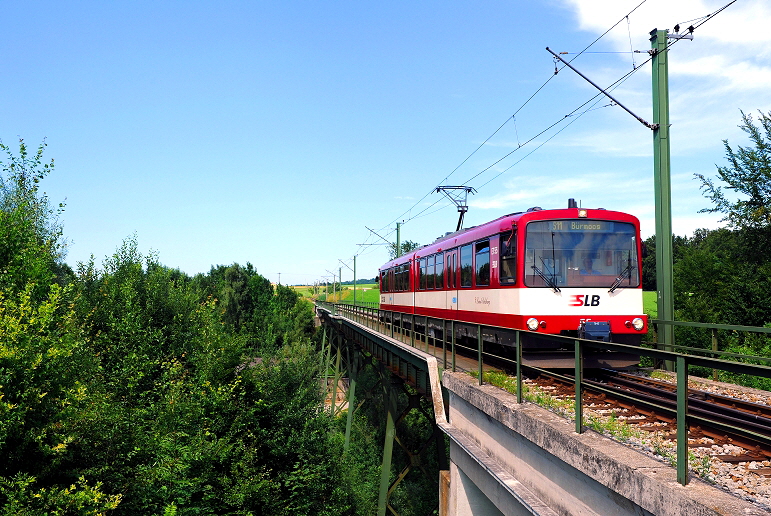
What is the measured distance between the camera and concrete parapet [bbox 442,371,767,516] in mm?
3909

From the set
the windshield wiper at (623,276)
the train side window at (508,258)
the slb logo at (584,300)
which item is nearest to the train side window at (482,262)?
the train side window at (508,258)

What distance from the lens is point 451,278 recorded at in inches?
580

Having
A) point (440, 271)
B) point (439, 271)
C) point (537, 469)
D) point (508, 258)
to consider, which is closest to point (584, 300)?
point (508, 258)

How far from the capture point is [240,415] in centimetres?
1900

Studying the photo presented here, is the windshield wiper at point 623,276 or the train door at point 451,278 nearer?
the windshield wiper at point 623,276

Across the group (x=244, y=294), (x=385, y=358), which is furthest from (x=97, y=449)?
(x=244, y=294)

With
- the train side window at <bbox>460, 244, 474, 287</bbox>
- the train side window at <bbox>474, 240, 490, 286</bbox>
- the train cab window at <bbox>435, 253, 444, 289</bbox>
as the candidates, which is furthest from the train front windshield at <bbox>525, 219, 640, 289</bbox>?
the train cab window at <bbox>435, 253, 444, 289</bbox>

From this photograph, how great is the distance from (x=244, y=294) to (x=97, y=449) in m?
63.1

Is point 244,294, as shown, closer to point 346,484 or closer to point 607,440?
point 346,484

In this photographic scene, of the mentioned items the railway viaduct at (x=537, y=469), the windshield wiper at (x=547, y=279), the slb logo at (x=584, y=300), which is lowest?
the railway viaduct at (x=537, y=469)

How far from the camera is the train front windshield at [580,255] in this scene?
10.2 metres

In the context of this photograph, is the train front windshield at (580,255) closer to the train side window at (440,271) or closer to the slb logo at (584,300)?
the slb logo at (584,300)

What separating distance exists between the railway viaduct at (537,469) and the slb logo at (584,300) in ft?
7.31

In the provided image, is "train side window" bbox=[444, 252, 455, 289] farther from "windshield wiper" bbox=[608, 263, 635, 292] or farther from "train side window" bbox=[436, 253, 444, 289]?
"windshield wiper" bbox=[608, 263, 635, 292]
